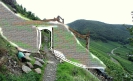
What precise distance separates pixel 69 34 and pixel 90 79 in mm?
3529

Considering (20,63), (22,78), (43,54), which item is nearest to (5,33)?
(20,63)

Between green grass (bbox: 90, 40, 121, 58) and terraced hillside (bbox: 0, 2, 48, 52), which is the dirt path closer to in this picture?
terraced hillside (bbox: 0, 2, 48, 52)

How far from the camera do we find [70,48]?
1691cm

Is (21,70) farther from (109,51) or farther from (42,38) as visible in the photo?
(109,51)

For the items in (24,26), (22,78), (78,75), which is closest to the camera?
(22,78)

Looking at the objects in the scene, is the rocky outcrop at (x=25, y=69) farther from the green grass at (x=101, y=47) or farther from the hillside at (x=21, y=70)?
the green grass at (x=101, y=47)

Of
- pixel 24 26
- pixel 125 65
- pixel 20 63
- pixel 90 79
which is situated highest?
pixel 24 26

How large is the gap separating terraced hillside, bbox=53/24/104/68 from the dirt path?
174cm

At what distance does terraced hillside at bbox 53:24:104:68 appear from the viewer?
16.3 m

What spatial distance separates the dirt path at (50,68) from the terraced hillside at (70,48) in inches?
68.6

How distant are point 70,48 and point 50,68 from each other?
303 centimetres

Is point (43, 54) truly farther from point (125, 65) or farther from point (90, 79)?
point (125, 65)

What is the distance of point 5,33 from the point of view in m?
17.1

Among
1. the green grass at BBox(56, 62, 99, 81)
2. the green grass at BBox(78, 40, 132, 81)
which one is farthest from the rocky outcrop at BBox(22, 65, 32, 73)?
the green grass at BBox(78, 40, 132, 81)
